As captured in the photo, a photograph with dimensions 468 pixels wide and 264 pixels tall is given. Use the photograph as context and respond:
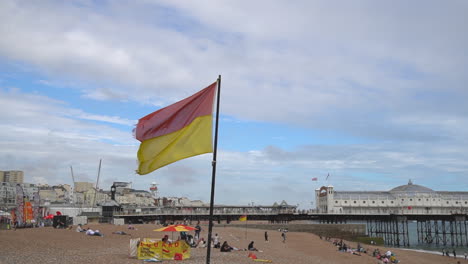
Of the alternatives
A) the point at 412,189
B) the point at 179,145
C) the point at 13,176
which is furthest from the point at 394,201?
the point at 13,176

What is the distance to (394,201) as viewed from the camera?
76.2 meters

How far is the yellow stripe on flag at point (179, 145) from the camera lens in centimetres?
908

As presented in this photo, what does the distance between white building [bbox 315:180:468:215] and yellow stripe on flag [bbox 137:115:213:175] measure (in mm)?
66575

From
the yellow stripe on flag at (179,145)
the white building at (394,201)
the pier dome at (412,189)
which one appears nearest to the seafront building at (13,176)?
the white building at (394,201)

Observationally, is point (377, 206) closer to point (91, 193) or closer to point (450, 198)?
point (450, 198)

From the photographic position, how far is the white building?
7362 cm

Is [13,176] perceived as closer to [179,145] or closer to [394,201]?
[394,201]

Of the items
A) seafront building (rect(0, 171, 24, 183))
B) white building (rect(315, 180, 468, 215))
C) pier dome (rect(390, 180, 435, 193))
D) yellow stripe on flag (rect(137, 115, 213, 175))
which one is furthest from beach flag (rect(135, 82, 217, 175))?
seafront building (rect(0, 171, 24, 183))

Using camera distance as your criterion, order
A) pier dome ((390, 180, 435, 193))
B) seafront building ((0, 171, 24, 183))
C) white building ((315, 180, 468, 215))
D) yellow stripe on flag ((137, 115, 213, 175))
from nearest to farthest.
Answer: yellow stripe on flag ((137, 115, 213, 175)) < white building ((315, 180, 468, 215)) < pier dome ((390, 180, 435, 193)) < seafront building ((0, 171, 24, 183))

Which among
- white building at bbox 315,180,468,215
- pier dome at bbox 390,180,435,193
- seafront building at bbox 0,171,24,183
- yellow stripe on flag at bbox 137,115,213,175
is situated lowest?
yellow stripe on flag at bbox 137,115,213,175

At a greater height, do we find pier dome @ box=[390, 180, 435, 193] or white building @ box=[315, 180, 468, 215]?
pier dome @ box=[390, 180, 435, 193]

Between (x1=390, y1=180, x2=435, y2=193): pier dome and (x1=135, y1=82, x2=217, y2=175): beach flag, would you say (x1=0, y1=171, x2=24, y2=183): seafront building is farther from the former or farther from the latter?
(x1=135, y1=82, x2=217, y2=175): beach flag

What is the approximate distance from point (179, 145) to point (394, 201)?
7437 cm

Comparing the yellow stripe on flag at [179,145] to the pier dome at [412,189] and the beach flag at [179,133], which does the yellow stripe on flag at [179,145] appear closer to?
the beach flag at [179,133]
